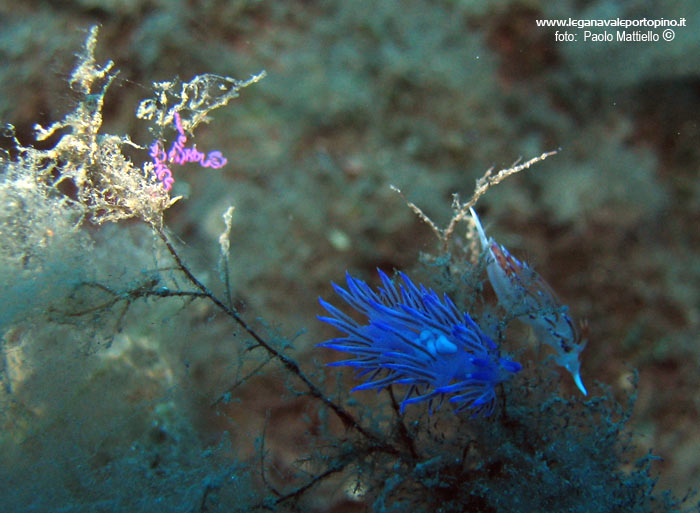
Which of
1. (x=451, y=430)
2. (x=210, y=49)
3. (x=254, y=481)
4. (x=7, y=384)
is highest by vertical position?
(x=210, y=49)

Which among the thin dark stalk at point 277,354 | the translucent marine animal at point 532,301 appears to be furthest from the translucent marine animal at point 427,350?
the translucent marine animal at point 532,301

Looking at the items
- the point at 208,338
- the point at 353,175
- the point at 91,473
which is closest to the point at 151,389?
the point at 208,338

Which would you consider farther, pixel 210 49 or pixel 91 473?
pixel 210 49

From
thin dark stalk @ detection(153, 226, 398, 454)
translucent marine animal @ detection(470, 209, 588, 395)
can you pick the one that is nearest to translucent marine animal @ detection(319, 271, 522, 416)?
thin dark stalk @ detection(153, 226, 398, 454)

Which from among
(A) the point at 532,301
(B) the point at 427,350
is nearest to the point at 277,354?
(B) the point at 427,350

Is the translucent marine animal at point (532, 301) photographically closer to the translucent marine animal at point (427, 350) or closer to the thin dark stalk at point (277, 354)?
the translucent marine animal at point (427, 350)

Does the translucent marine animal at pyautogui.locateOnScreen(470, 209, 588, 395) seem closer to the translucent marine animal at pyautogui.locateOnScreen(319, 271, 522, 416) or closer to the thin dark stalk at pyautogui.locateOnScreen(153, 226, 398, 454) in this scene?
the translucent marine animal at pyautogui.locateOnScreen(319, 271, 522, 416)

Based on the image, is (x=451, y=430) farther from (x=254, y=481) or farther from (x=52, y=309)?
(x=52, y=309)
